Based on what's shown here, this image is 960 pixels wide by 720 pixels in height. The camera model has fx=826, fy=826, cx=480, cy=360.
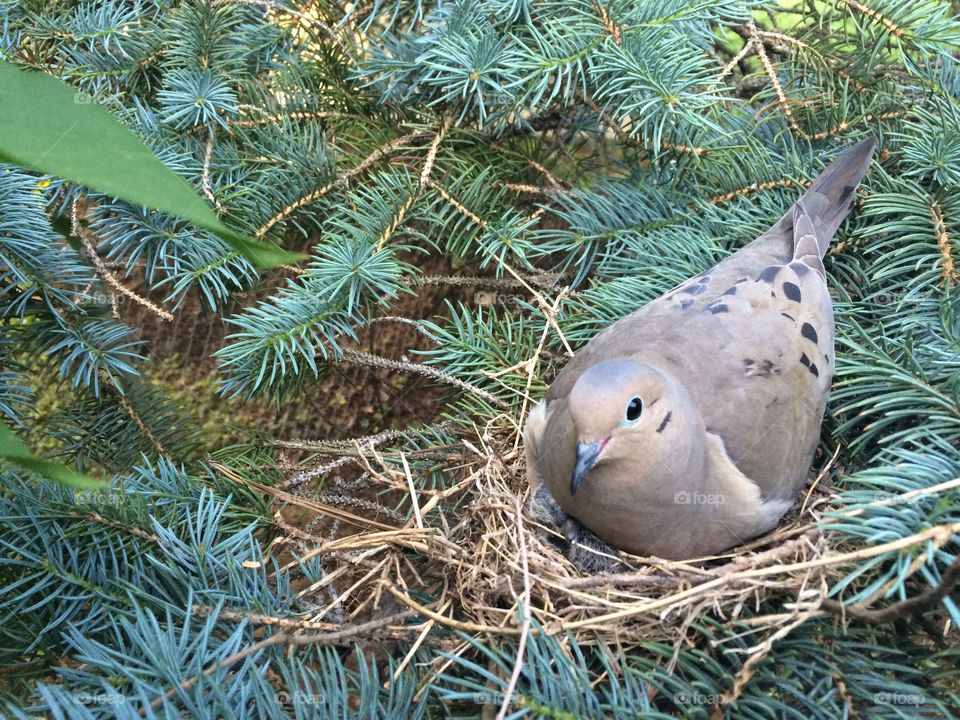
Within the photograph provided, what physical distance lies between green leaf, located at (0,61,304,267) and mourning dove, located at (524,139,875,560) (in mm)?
1383

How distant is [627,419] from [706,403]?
0.39 meters

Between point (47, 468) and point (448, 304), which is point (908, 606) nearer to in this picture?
point (47, 468)

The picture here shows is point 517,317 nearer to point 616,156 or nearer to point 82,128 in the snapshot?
point 616,156

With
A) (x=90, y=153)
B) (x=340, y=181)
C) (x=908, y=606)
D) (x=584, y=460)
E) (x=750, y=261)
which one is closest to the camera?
(x=90, y=153)

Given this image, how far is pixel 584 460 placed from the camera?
1961 mm

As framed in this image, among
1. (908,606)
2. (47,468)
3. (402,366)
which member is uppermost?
(47,468)

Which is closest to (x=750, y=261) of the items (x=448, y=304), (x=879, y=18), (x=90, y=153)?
(x=879, y=18)

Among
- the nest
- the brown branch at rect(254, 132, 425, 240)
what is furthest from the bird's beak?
the brown branch at rect(254, 132, 425, 240)

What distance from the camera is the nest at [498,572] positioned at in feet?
5.37

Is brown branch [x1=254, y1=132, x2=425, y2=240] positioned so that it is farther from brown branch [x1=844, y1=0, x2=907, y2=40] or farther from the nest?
brown branch [x1=844, y1=0, x2=907, y2=40]

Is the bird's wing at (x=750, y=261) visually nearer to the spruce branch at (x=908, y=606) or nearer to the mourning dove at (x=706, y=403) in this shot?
the mourning dove at (x=706, y=403)

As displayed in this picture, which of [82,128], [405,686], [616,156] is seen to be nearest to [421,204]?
[616,156]

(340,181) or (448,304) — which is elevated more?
(340,181)

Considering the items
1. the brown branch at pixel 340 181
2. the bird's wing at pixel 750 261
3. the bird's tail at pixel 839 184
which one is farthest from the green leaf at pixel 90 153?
the bird's tail at pixel 839 184
